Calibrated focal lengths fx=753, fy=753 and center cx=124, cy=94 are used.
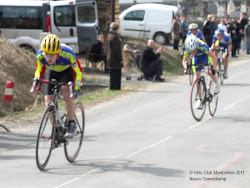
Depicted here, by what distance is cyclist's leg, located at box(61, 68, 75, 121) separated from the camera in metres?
10.2

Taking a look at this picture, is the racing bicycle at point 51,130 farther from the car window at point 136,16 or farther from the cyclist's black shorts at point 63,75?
the car window at point 136,16

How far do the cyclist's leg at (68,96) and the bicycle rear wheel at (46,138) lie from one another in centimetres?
33

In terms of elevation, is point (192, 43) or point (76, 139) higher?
point (192, 43)

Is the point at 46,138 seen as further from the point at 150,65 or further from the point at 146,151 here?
the point at 150,65

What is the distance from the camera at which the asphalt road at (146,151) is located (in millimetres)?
9430

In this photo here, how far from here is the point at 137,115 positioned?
16469mm

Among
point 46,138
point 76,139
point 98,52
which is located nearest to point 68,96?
point 46,138

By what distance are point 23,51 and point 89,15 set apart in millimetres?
4074

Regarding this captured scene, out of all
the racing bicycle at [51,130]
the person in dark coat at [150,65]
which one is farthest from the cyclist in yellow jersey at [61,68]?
the person in dark coat at [150,65]

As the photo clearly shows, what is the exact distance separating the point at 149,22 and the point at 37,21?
11.2 m

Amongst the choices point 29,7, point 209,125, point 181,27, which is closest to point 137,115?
point 209,125

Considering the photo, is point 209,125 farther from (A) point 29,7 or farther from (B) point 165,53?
(B) point 165,53

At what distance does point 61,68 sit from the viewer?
10.4 m

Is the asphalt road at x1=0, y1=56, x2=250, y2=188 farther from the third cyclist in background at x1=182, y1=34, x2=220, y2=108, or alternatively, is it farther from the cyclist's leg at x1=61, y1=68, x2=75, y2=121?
the third cyclist in background at x1=182, y1=34, x2=220, y2=108
